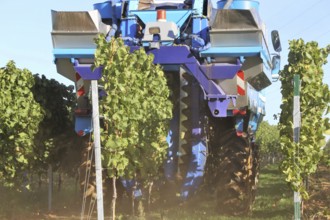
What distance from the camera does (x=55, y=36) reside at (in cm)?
663

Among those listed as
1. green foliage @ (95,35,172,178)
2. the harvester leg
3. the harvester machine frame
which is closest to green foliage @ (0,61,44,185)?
the harvester machine frame

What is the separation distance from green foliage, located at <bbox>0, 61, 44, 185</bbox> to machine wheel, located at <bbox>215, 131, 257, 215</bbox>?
3.14m

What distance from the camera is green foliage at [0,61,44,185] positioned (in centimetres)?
799

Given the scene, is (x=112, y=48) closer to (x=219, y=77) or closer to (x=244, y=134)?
(x=219, y=77)

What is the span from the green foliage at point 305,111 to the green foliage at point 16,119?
401cm

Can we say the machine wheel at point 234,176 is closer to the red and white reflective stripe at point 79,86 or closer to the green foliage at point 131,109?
the green foliage at point 131,109

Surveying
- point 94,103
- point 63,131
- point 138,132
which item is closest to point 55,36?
point 138,132

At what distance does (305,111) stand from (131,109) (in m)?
2.67

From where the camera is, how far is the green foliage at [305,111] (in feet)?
22.1

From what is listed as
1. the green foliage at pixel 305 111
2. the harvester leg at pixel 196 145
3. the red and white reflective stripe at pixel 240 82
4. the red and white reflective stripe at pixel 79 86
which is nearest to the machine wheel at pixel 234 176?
the harvester leg at pixel 196 145

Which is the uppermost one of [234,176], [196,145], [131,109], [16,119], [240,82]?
[240,82]

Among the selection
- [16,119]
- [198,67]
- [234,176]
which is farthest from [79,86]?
[234,176]

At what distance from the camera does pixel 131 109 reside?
5781 mm

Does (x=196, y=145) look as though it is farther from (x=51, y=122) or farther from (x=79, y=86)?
(x=51, y=122)
